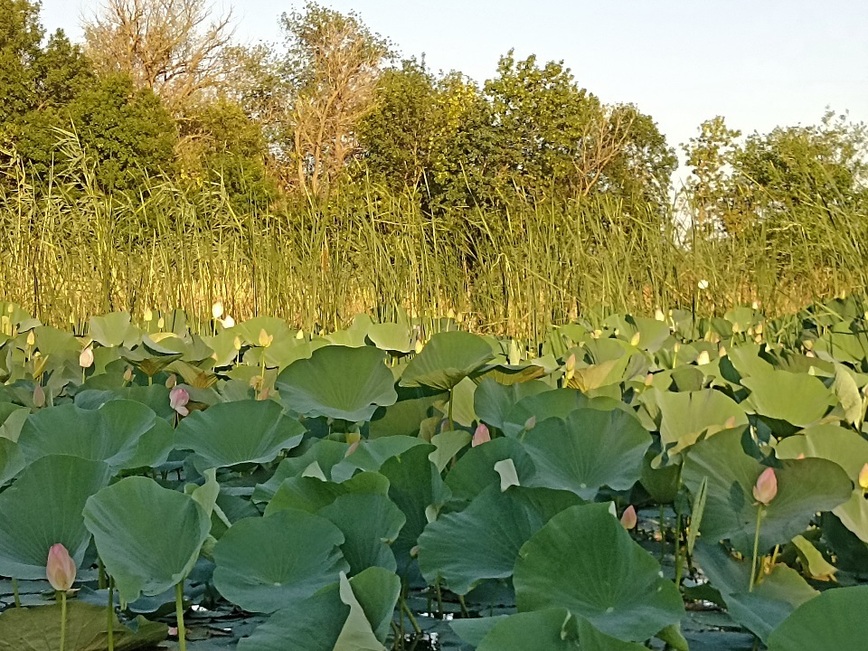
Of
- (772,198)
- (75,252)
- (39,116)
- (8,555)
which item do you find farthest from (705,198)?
(39,116)

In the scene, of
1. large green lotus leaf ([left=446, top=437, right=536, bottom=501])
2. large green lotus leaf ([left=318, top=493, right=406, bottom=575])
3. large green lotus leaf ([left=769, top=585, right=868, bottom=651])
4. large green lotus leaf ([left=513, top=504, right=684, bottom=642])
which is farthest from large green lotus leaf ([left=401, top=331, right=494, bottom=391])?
large green lotus leaf ([left=769, top=585, right=868, bottom=651])

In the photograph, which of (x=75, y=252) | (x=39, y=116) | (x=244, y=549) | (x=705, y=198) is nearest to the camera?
(x=244, y=549)

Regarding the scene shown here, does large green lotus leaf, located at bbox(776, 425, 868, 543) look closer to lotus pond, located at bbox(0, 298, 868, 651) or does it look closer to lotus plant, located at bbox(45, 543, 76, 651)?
lotus pond, located at bbox(0, 298, 868, 651)

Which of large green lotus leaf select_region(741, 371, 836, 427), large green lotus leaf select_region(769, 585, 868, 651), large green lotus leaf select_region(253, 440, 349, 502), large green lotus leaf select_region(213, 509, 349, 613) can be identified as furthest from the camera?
large green lotus leaf select_region(741, 371, 836, 427)

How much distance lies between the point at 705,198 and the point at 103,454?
3.03 m

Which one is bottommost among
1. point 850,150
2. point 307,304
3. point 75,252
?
point 307,304

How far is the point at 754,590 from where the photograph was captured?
27.9 inches

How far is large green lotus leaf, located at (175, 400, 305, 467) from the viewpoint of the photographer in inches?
37.9

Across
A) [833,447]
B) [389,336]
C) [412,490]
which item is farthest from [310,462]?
[389,336]

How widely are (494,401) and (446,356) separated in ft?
0.28

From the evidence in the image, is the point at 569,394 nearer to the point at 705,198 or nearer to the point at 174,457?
the point at 174,457

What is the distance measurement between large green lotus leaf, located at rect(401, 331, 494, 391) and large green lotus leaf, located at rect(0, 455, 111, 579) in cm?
51

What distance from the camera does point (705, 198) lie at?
350 centimetres

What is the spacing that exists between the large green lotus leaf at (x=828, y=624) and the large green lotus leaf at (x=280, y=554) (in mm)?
327
